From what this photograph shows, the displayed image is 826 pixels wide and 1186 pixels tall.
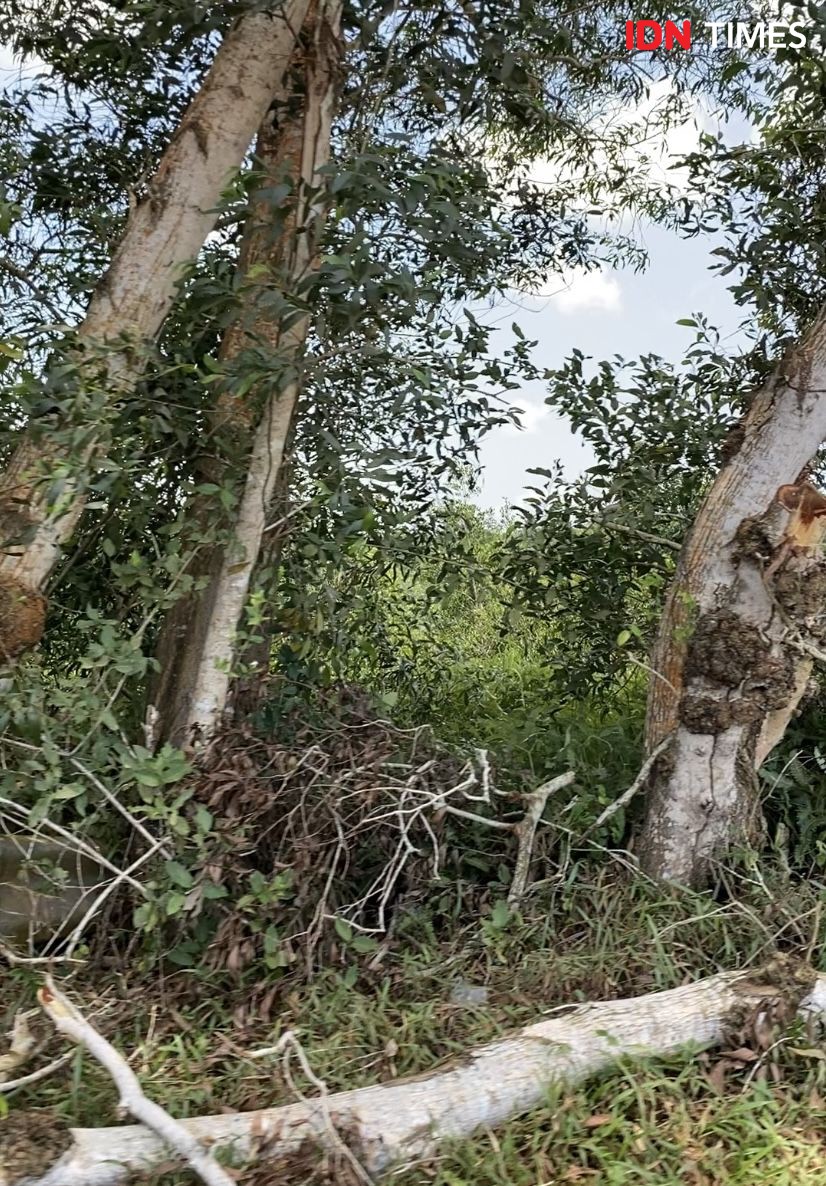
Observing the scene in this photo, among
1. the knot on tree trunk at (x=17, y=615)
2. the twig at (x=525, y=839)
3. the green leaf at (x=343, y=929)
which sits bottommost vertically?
the green leaf at (x=343, y=929)

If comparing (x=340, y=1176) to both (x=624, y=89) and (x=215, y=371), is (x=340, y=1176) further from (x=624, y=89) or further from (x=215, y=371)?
(x=624, y=89)

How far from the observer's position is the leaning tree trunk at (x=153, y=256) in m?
2.84

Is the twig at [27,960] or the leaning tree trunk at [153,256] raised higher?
the leaning tree trunk at [153,256]

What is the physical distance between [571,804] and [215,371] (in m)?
1.71

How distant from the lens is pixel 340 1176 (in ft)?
6.78

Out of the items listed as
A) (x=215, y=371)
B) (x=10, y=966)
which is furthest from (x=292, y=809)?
(x=215, y=371)

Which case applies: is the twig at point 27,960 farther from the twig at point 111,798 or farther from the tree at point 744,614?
the tree at point 744,614

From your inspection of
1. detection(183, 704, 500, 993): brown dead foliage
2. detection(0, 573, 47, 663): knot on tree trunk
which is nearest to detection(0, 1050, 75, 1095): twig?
detection(183, 704, 500, 993): brown dead foliage

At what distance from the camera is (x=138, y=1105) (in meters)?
2.11

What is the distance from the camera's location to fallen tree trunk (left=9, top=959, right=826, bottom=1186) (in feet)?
6.92

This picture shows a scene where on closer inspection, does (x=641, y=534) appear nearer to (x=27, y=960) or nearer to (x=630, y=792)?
(x=630, y=792)

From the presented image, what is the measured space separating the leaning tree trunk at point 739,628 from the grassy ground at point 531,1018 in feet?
0.69

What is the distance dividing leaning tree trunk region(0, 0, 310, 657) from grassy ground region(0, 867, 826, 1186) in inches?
45.1

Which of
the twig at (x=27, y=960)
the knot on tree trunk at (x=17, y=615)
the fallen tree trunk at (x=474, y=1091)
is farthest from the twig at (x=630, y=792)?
the knot on tree trunk at (x=17, y=615)
